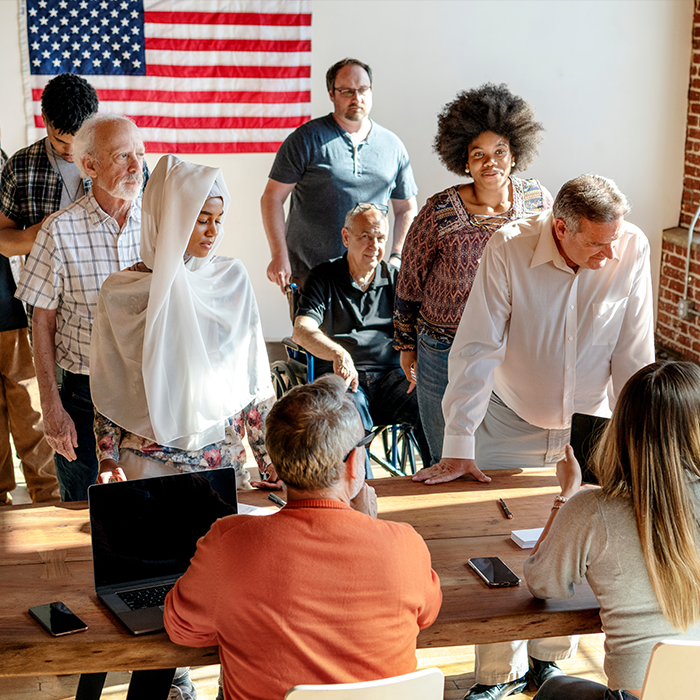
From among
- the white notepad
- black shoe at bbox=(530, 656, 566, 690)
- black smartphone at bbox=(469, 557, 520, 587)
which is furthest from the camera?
black shoe at bbox=(530, 656, 566, 690)

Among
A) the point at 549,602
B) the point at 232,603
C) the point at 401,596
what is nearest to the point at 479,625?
the point at 549,602

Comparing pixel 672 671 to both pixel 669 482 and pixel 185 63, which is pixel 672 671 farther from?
pixel 185 63

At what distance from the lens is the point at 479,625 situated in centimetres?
167

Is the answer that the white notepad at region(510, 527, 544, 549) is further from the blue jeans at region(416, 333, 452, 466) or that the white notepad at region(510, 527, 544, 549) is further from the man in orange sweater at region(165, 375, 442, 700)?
the blue jeans at region(416, 333, 452, 466)

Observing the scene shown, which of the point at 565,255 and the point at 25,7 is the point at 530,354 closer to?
the point at 565,255

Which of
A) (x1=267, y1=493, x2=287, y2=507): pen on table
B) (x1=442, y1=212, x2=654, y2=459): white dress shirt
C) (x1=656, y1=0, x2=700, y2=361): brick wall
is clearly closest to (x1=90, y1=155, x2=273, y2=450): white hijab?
(x1=267, y1=493, x2=287, y2=507): pen on table

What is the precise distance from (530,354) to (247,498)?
3.05ft

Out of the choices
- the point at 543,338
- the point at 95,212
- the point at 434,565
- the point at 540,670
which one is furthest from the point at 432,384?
the point at 95,212

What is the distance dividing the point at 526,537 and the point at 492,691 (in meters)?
0.76

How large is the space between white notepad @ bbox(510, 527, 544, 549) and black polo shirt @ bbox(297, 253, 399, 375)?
1.64 m

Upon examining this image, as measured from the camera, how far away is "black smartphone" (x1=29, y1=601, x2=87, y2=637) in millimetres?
1594

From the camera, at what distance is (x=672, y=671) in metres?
1.46

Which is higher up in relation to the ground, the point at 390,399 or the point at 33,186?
the point at 33,186

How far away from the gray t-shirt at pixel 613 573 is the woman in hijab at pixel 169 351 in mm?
874
